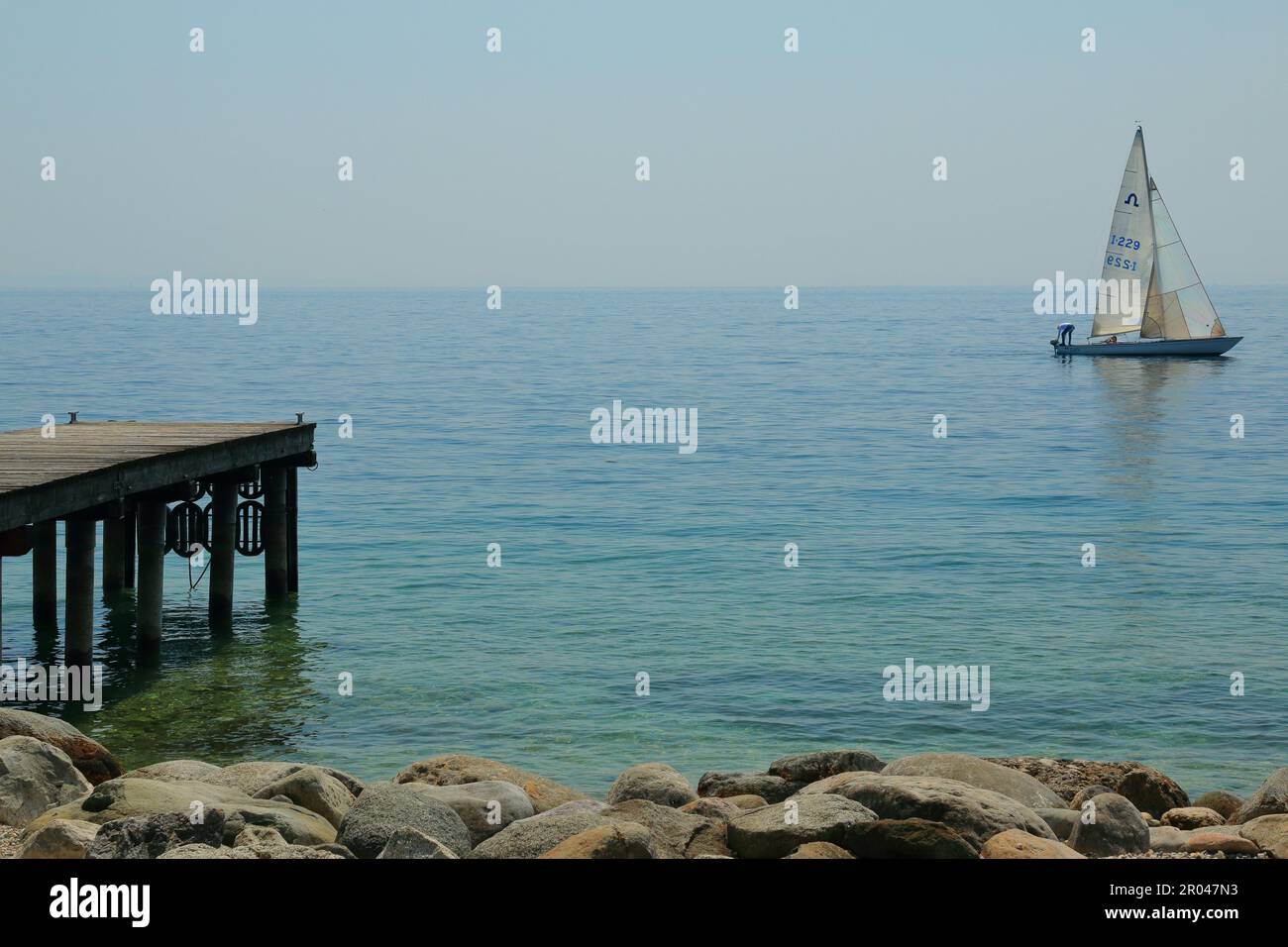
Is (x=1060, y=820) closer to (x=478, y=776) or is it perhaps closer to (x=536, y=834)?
(x=536, y=834)

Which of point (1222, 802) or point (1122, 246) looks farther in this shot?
point (1122, 246)

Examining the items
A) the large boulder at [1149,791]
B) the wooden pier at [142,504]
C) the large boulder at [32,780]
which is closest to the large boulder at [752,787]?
the large boulder at [1149,791]

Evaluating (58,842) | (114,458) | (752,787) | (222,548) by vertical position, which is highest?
(114,458)

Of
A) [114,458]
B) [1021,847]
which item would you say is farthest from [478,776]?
[114,458]

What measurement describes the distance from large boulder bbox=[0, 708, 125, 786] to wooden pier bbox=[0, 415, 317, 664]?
10.1 ft

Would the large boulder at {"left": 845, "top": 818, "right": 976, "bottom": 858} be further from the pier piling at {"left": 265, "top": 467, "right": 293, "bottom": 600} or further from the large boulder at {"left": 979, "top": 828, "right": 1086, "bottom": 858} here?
the pier piling at {"left": 265, "top": 467, "right": 293, "bottom": 600}

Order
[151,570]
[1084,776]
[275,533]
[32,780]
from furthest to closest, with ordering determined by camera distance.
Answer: [275,533] < [151,570] < [1084,776] < [32,780]

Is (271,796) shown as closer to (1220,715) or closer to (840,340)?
(1220,715)

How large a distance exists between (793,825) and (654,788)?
2946mm

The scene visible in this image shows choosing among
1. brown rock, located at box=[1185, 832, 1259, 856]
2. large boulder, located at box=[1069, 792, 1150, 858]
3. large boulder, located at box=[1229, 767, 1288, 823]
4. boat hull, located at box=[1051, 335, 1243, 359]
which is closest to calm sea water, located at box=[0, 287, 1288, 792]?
large boulder, located at box=[1229, 767, 1288, 823]

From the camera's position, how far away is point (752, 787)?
16031 mm

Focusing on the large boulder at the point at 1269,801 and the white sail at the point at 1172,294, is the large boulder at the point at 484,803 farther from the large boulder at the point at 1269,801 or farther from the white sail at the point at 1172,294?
the white sail at the point at 1172,294

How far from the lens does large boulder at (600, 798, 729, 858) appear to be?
41.7 feet

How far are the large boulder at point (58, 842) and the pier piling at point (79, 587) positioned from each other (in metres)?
10.9
